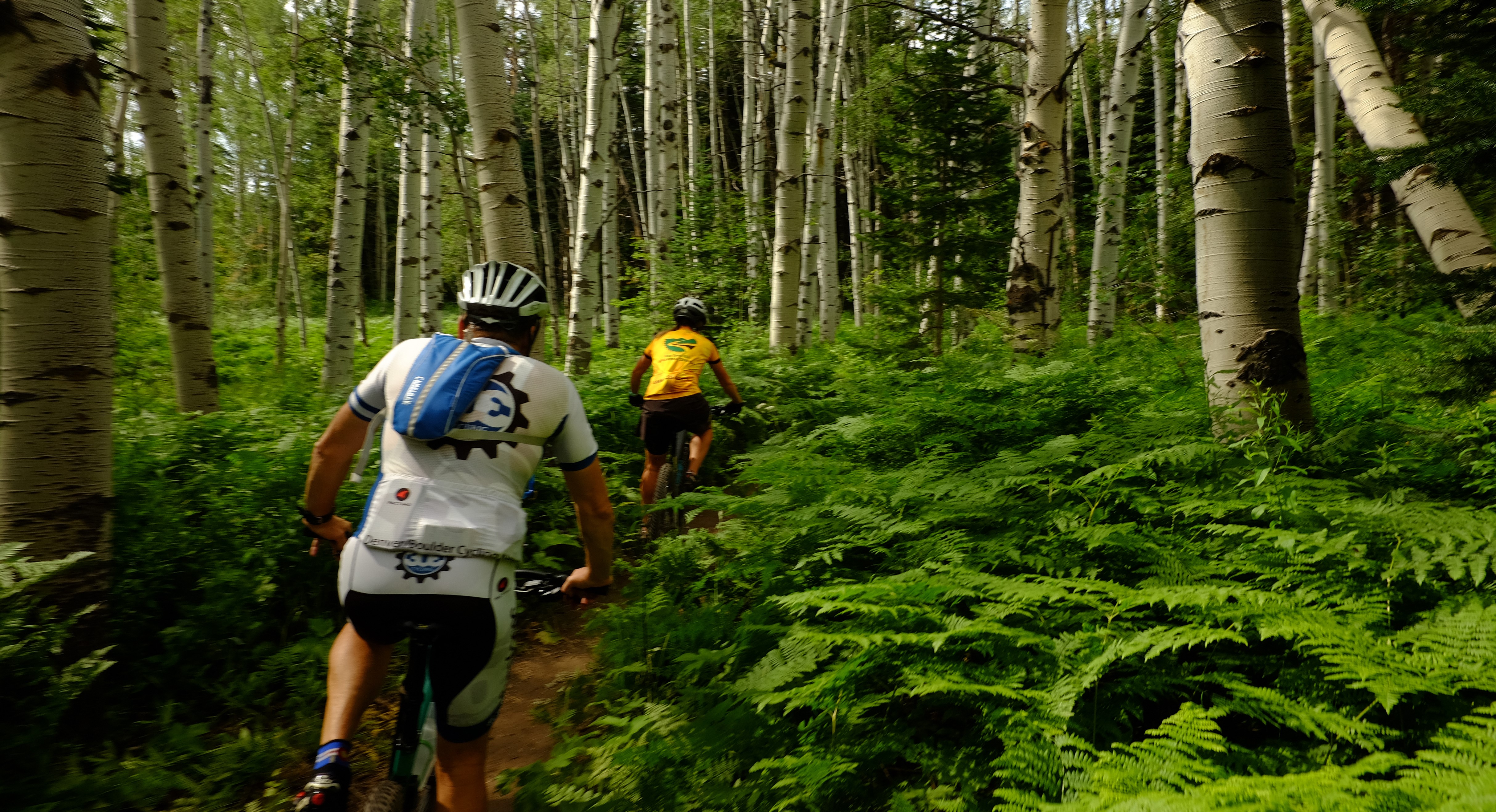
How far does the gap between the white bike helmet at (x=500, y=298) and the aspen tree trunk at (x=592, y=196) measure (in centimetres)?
656

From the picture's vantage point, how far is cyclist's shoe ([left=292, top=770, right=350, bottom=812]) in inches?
86.2

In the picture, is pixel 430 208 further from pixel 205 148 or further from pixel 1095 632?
pixel 1095 632

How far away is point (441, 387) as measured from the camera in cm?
244

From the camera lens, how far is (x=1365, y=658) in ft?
7.16

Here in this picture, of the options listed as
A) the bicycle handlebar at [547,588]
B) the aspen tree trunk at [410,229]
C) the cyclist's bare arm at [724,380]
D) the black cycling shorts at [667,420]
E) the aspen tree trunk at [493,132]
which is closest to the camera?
the bicycle handlebar at [547,588]

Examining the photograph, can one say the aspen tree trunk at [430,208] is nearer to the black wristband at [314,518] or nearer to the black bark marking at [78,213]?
the black bark marking at [78,213]

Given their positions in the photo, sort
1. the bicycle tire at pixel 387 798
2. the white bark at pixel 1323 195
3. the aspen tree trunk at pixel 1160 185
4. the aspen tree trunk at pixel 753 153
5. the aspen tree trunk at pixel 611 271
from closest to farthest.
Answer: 1. the bicycle tire at pixel 387 798
2. the aspen tree trunk at pixel 1160 185
3. the white bark at pixel 1323 195
4. the aspen tree trunk at pixel 753 153
5. the aspen tree trunk at pixel 611 271

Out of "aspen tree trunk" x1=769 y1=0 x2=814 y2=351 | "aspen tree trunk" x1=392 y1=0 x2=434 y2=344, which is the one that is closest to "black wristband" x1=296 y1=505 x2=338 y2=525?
"aspen tree trunk" x1=769 y1=0 x2=814 y2=351

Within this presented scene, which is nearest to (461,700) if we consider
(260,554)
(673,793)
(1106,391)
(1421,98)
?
(673,793)

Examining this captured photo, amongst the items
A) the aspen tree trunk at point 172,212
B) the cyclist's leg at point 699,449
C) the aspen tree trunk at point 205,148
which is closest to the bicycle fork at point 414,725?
the cyclist's leg at point 699,449

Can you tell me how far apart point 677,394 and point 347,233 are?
627 cm

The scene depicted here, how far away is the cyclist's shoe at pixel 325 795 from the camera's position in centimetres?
219

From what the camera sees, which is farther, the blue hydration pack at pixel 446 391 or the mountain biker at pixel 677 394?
the mountain biker at pixel 677 394

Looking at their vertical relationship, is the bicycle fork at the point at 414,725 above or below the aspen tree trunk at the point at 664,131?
below
